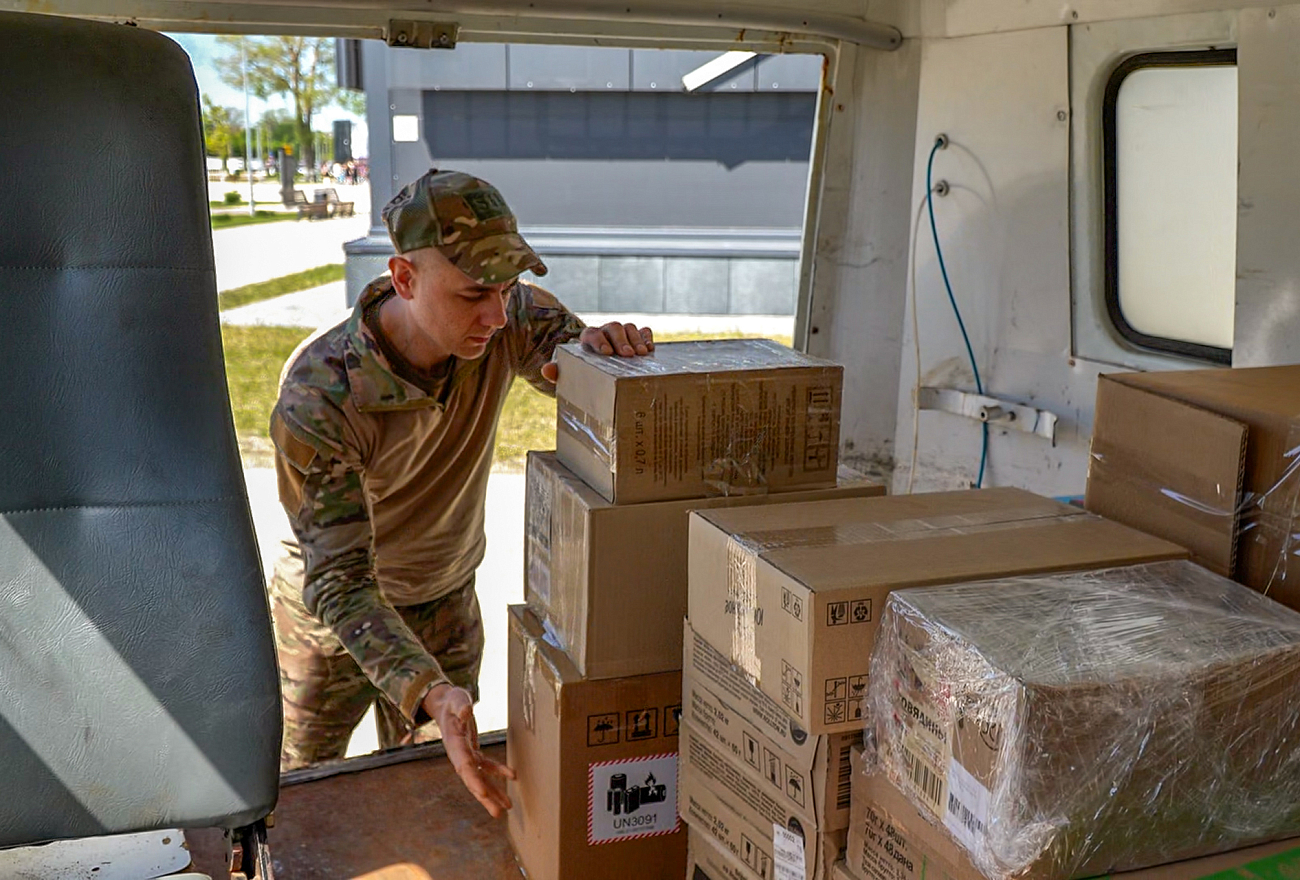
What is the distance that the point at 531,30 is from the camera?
2164 millimetres

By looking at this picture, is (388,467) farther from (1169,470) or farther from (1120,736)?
(1120,736)

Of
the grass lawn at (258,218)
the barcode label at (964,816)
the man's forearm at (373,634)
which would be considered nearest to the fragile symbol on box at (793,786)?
the barcode label at (964,816)

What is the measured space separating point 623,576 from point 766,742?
28 centimetres

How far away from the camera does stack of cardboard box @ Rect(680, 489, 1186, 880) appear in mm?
1124

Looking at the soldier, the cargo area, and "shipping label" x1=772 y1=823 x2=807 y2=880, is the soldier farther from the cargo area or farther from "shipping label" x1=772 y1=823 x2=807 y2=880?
"shipping label" x1=772 y1=823 x2=807 y2=880

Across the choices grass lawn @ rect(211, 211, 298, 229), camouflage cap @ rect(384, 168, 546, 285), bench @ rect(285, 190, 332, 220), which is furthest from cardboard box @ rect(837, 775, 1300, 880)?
bench @ rect(285, 190, 332, 220)

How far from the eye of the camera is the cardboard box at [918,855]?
1029 millimetres

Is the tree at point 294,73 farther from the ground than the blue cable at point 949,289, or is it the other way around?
the tree at point 294,73

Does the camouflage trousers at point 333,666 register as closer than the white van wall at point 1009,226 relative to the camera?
No

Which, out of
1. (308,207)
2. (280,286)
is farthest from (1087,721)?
(280,286)

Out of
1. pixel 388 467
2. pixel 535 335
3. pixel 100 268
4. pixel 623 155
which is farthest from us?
pixel 623 155

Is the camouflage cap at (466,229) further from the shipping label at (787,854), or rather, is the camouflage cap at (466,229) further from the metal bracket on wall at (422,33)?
the shipping label at (787,854)

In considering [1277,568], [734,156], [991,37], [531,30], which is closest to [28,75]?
[531,30]

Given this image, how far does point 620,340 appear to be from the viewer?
1589 millimetres
